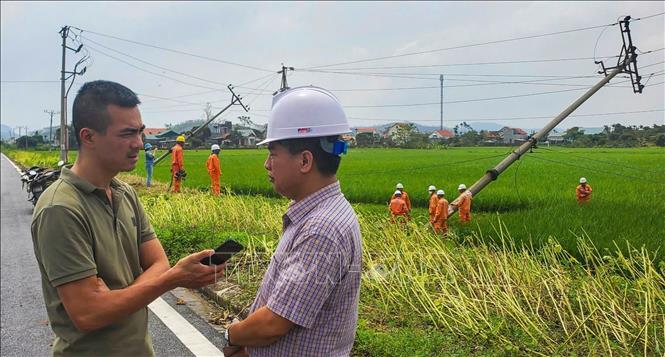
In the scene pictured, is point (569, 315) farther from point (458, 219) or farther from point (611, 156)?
point (458, 219)

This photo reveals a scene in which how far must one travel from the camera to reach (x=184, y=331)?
4.18m

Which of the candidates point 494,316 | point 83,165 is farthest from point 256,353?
point 494,316

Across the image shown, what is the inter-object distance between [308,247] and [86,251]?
26.5 inches

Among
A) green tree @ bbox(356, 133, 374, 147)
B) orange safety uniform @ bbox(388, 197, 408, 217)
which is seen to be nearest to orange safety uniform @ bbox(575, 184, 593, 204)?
orange safety uniform @ bbox(388, 197, 408, 217)

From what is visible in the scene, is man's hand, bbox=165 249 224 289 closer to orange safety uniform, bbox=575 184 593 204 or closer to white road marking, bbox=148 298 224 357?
white road marking, bbox=148 298 224 357

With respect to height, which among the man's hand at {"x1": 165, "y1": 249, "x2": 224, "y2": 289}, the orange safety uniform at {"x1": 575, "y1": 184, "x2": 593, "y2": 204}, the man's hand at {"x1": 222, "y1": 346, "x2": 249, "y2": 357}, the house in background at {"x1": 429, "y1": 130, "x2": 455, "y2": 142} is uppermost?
the house in background at {"x1": 429, "y1": 130, "x2": 455, "y2": 142}

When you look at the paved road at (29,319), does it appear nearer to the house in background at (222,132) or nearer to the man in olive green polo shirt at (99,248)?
the man in olive green polo shirt at (99,248)

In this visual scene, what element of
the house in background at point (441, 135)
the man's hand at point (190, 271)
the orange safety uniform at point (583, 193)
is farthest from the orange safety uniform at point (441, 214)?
the man's hand at point (190, 271)

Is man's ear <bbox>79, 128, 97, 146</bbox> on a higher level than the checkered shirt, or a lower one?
higher

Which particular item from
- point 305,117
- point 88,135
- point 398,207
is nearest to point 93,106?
point 88,135

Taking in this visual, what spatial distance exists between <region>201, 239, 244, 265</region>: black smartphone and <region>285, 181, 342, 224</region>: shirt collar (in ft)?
0.76

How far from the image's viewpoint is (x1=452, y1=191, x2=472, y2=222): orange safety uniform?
8.79 metres

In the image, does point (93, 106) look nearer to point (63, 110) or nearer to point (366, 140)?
point (366, 140)

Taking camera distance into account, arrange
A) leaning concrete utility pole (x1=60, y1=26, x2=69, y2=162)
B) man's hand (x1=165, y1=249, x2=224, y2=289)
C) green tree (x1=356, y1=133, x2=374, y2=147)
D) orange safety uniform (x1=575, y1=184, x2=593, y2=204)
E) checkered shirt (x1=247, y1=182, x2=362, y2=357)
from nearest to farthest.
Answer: checkered shirt (x1=247, y1=182, x2=362, y2=357) < man's hand (x1=165, y1=249, x2=224, y2=289) < orange safety uniform (x1=575, y1=184, x2=593, y2=204) < green tree (x1=356, y1=133, x2=374, y2=147) < leaning concrete utility pole (x1=60, y1=26, x2=69, y2=162)
